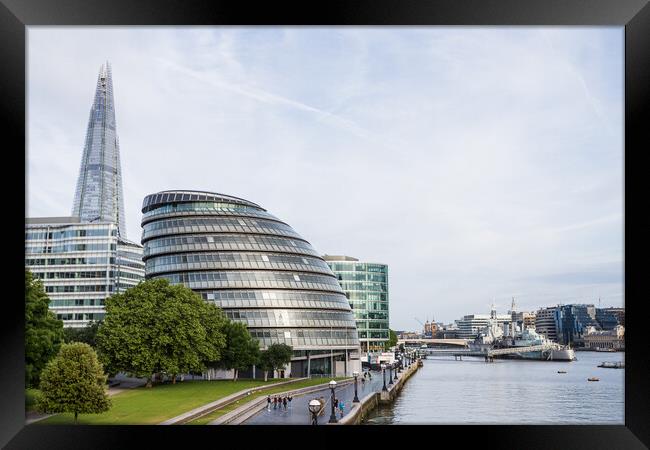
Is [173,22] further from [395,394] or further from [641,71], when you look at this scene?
[395,394]

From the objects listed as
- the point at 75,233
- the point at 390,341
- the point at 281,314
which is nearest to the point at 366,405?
the point at 281,314

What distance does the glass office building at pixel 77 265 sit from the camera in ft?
252

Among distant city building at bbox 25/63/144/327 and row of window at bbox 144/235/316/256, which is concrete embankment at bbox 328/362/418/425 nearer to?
row of window at bbox 144/235/316/256

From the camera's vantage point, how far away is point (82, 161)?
153625mm

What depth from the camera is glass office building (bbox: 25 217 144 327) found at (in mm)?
76938

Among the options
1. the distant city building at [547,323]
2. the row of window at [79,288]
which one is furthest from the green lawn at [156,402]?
the distant city building at [547,323]

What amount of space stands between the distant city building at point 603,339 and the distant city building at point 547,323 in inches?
347

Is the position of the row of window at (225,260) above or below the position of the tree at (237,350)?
above

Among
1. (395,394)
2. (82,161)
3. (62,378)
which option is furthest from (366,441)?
(82,161)

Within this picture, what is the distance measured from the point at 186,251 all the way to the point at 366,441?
42.2 metres

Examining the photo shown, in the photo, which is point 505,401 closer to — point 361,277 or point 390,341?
point 361,277

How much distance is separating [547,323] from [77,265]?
106952 millimetres

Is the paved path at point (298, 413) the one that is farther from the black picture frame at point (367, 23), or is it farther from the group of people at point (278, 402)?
the black picture frame at point (367, 23)

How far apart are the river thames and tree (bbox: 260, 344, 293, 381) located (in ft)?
27.4
